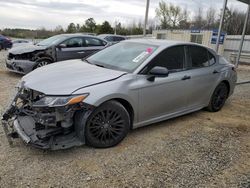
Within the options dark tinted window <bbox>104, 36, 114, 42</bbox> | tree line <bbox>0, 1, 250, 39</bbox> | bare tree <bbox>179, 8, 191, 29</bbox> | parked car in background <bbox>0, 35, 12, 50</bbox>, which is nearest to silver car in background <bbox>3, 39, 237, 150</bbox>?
dark tinted window <bbox>104, 36, 114, 42</bbox>

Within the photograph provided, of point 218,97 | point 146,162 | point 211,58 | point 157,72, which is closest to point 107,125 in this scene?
point 146,162

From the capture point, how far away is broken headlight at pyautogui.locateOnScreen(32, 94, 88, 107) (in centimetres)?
287

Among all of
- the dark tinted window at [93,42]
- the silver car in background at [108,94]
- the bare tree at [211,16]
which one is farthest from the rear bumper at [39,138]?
Answer: the bare tree at [211,16]

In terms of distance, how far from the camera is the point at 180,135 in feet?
13.0

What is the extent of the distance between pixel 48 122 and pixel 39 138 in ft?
0.74

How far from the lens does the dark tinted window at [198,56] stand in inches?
175

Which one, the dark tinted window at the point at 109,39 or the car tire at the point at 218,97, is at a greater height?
the dark tinted window at the point at 109,39

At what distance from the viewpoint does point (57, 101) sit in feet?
9.44

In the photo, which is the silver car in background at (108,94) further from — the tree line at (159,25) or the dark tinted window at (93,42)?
the tree line at (159,25)

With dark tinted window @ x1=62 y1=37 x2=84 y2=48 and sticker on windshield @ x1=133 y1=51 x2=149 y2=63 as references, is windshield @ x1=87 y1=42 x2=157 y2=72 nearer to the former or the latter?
sticker on windshield @ x1=133 y1=51 x2=149 y2=63

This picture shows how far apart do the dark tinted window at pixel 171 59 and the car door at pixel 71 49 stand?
16.2 feet

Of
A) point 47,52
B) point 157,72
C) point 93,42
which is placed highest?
point 157,72

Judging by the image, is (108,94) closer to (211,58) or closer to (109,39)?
(211,58)

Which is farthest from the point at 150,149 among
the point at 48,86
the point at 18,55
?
the point at 18,55
